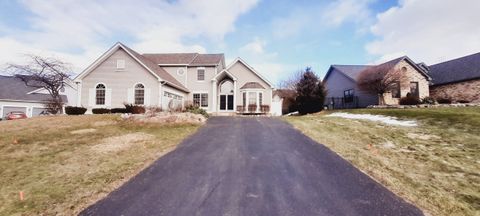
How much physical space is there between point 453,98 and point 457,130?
19.2m

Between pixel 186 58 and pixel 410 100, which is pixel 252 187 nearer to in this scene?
pixel 410 100

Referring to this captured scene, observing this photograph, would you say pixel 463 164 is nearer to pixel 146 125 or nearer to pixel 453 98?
pixel 146 125

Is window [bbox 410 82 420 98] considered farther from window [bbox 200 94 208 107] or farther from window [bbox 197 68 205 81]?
window [bbox 197 68 205 81]

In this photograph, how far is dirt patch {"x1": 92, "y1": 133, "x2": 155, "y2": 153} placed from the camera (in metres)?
9.59

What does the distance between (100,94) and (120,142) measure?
44.5 feet

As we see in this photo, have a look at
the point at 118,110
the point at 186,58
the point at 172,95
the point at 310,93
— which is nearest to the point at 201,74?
the point at 186,58

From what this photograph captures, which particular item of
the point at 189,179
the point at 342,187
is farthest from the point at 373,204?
the point at 189,179

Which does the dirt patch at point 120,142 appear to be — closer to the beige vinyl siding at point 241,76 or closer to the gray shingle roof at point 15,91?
the beige vinyl siding at point 241,76

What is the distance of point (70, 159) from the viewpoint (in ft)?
27.2

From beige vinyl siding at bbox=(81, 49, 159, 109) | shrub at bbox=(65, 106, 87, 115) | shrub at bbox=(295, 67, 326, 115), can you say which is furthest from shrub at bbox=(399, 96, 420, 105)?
shrub at bbox=(65, 106, 87, 115)

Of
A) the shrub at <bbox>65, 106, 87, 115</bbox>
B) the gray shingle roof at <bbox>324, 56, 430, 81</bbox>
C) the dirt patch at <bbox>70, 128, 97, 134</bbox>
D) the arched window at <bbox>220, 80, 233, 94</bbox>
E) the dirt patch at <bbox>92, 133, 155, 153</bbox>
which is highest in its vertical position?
A: the gray shingle roof at <bbox>324, 56, 430, 81</bbox>

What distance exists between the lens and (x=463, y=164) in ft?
23.7

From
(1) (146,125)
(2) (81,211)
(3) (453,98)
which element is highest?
(3) (453,98)

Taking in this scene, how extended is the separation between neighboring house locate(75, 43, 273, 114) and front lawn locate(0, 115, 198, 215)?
22.8 ft
